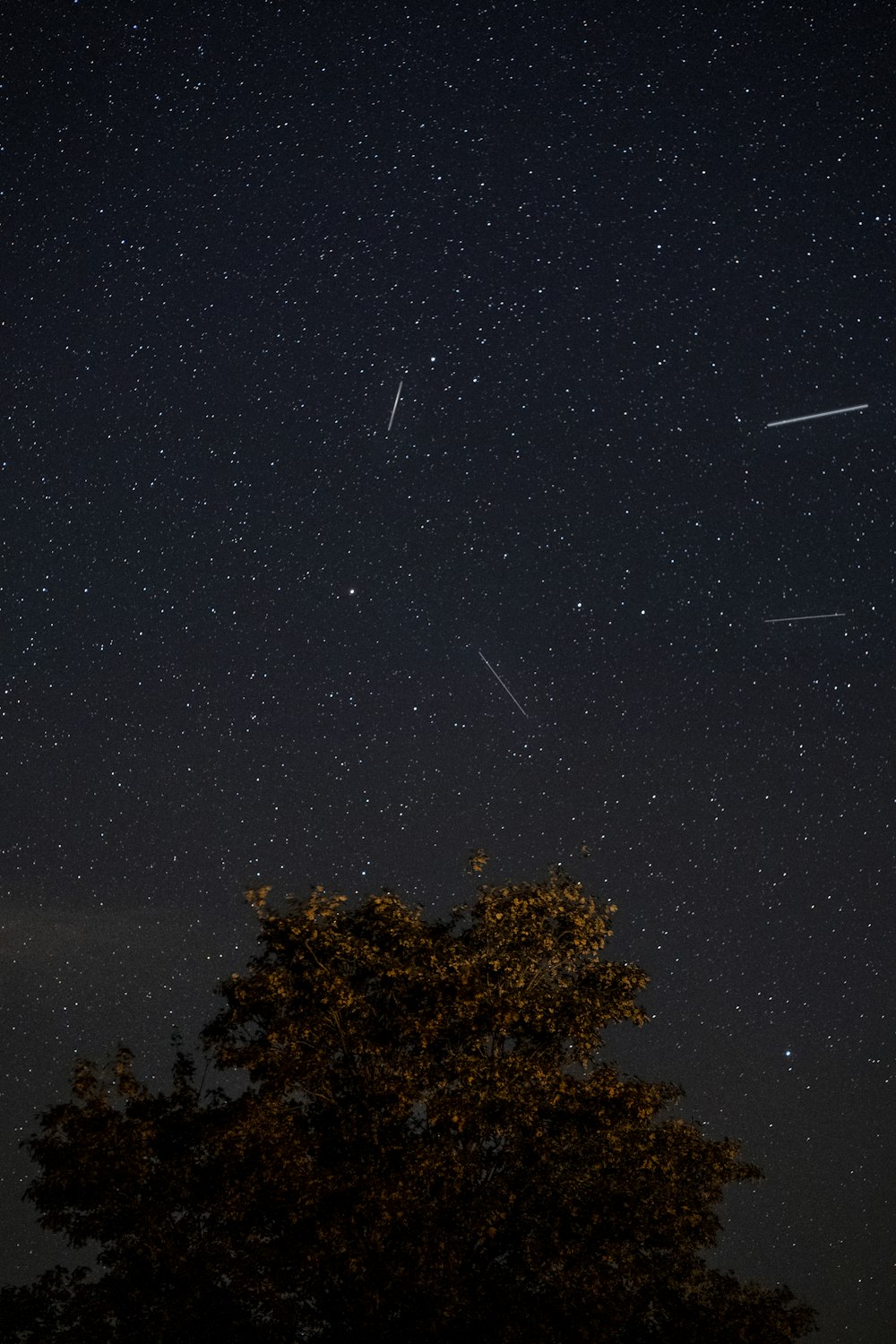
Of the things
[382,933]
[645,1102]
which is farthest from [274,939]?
[645,1102]

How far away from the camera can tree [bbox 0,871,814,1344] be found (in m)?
17.1

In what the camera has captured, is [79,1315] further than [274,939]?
No

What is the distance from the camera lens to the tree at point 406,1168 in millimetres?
17094

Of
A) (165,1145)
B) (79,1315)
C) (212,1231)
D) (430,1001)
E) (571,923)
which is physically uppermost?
(571,923)

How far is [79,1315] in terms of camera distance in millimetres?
18016

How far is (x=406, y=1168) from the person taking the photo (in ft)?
56.7

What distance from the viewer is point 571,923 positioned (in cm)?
1939

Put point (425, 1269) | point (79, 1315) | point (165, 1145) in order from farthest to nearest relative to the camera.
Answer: point (165, 1145) → point (79, 1315) → point (425, 1269)

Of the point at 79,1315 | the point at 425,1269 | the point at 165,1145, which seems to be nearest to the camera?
the point at 425,1269

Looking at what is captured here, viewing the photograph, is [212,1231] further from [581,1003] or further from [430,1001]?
[581,1003]

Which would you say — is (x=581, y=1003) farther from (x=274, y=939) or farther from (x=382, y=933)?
(x=274, y=939)

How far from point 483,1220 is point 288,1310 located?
2.88m

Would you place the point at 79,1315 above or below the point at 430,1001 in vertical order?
below

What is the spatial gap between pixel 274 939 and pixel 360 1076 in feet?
7.89
